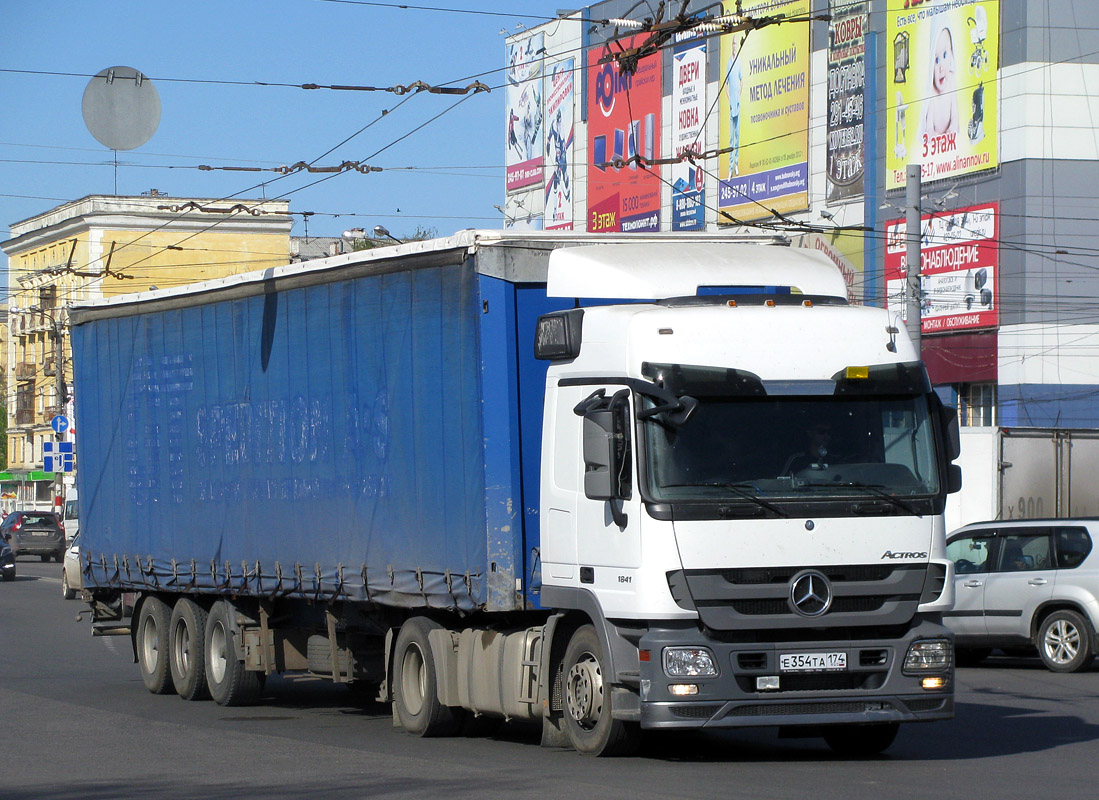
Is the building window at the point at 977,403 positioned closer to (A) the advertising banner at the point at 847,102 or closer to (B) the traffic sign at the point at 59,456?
(A) the advertising banner at the point at 847,102

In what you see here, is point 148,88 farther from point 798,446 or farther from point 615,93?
point 615,93

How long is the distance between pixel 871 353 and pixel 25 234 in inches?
3104

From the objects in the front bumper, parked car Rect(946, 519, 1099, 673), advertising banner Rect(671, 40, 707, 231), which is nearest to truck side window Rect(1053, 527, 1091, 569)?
parked car Rect(946, 519, 1099, 673)

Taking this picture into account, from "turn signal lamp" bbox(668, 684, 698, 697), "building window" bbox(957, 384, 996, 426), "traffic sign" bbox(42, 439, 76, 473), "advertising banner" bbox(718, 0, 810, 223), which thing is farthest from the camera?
"advertising banner" bbox(718, 0, 810, 223)

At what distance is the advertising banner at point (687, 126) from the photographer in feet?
188

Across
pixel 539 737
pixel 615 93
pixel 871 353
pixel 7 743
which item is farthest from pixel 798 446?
pixel 615 93

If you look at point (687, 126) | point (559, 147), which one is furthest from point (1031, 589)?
point (559, 147)

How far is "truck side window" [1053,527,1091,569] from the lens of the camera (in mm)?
18516

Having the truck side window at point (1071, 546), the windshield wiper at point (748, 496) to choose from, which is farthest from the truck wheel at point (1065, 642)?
the windshield wiper at point (748, 496)

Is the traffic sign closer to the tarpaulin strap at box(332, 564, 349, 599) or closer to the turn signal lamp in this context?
the tarpaulin strap at box(332, 564, 349, 599)

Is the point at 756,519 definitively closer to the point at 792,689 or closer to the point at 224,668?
the point at 792,689

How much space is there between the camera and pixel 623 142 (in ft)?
203

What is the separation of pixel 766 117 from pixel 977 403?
40.2 ft

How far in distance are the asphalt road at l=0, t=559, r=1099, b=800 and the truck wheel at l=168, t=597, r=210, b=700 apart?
0.55 ft
